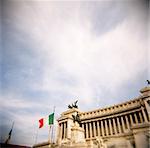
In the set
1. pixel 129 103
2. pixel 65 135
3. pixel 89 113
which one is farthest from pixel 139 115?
pixel 65 135

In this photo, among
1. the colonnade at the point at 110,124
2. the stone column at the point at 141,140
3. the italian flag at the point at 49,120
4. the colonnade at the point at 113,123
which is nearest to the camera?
the stone column at the point at 141,140

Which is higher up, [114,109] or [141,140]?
[114,109]

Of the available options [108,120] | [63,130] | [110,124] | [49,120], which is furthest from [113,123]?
[49,120]

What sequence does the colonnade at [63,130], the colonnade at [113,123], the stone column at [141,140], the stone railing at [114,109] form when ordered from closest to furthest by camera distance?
the stone column at [141,140]
the colonnade at [113,123]
the stone railing at [114,109]
the colonnade at [63,130]

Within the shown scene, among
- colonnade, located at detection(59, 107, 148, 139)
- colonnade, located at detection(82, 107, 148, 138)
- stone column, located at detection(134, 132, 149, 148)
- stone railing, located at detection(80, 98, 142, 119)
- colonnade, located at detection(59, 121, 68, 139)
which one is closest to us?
stone column, located at detection(134, 132, 149, 148)

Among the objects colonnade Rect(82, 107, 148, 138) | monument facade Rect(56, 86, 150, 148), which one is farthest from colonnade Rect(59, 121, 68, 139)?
colonnade Rect(82, 107, 148, 138)

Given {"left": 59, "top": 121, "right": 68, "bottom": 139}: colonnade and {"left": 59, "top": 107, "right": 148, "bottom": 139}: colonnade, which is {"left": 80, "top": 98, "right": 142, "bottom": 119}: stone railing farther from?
{"left": 59, "top": 121, "right": 68, "bottom": 139}: colonnade

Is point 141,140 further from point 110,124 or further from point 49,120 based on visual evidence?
point 110,124

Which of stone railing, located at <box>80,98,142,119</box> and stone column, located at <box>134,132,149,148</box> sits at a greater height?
stone railing, located at <box>80,98,142,119</box>

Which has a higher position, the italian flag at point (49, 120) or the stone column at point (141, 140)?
the italian flag at point (49, 120)

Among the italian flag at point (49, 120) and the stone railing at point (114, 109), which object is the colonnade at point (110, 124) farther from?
the italian flag at point (49, 120)

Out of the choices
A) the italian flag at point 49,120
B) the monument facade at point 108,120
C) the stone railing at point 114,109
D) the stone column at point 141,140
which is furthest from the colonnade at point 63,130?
the stone column at point 141,140

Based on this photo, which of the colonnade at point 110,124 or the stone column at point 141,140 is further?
the colonnade at point 110,124

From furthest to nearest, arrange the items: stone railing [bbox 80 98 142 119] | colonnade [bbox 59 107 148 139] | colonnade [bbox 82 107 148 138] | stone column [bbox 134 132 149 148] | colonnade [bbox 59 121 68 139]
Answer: colonnade [bbox 59 121 68 139] → stone railing [bbox 80 98 142 119] → colonnade [bbox 59 107 148 139] → colonnade [bbox 82 107 148 138] → stone column [bbox 134 132 149 148]
